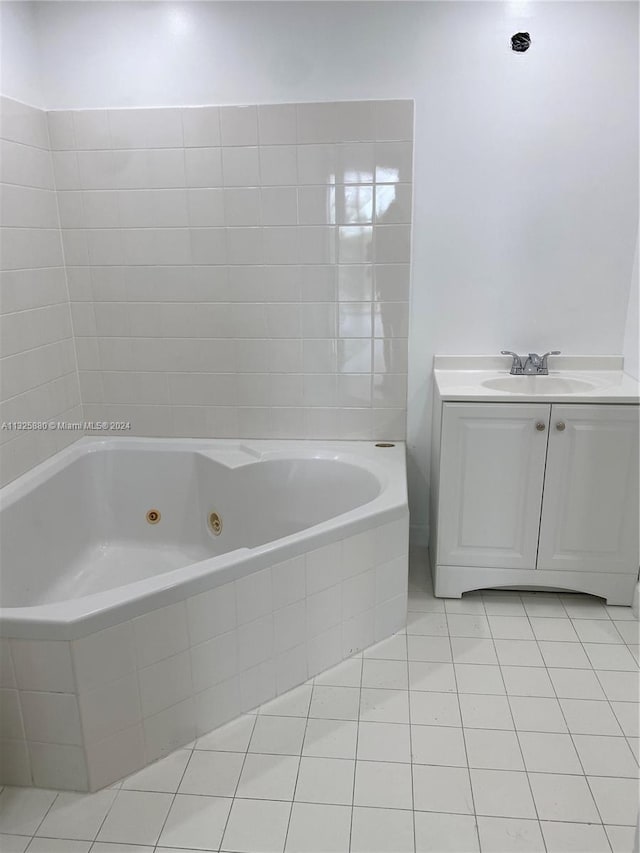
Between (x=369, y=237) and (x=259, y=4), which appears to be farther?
(x=369, y=237)

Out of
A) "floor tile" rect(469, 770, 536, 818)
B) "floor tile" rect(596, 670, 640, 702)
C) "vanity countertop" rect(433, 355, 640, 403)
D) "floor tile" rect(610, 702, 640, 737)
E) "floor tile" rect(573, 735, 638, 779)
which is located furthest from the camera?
"vanity countertop" rect(433, 355, 640, 403)

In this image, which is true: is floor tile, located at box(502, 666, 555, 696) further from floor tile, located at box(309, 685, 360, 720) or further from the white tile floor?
floor tile, located at box(309, 685, 360, 720)

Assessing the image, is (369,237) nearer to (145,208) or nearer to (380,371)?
(380,371)

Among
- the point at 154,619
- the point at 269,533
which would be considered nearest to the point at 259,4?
the point at 269,533

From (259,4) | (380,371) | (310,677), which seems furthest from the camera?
(380,371)

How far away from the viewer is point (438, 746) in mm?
1703

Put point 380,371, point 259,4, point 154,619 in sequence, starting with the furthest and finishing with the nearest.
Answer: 1. point 380,371
2. point 259,4
3. point 154,619

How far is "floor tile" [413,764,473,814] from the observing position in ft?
4.98

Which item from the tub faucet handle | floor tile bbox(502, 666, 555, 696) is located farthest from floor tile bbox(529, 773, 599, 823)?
the tub faucet handle

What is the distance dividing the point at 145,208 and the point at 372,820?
224 cm

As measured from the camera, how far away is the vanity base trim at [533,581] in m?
2.32

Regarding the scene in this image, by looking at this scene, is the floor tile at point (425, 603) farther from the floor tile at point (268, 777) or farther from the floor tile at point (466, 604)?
the floor tile at point (268, 777)

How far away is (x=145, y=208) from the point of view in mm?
2490

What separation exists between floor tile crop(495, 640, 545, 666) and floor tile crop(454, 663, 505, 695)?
65 mm
